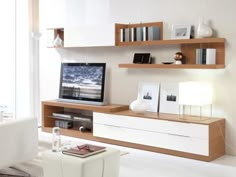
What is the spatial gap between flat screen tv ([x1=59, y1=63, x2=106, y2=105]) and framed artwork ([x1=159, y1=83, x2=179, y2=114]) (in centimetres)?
102

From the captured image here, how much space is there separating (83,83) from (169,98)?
62.9 inches

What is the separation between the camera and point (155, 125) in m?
5.17

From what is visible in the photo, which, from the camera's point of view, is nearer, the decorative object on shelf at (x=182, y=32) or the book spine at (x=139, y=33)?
the decorative object on shelf at (x=182, y=32)

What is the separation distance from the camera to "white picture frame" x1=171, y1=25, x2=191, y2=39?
5.25m

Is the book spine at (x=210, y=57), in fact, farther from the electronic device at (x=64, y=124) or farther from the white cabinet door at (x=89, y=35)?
the electronic device at (x=64, y=124)

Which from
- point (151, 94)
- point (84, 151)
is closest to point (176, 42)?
point (151, 94)

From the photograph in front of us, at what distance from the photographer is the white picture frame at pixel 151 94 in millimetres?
5691

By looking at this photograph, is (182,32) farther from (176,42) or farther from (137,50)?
A: (137,50)

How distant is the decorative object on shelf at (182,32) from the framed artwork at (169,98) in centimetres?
68

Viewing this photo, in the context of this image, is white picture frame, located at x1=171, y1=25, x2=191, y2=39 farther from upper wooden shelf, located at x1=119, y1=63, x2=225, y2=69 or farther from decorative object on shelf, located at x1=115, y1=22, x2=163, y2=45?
upper wooden shelf, located at x1=119, y1=63, x2=225, y2=69

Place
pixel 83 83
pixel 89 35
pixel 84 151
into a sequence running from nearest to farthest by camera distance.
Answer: pixel 84 151 < pixel 89 35 < pixel 83 83

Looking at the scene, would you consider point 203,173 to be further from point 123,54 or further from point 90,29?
point 90,29

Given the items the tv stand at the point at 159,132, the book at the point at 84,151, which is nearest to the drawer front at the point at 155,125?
the tv stand at the point at 159,132

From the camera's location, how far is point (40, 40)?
24.2 ft
